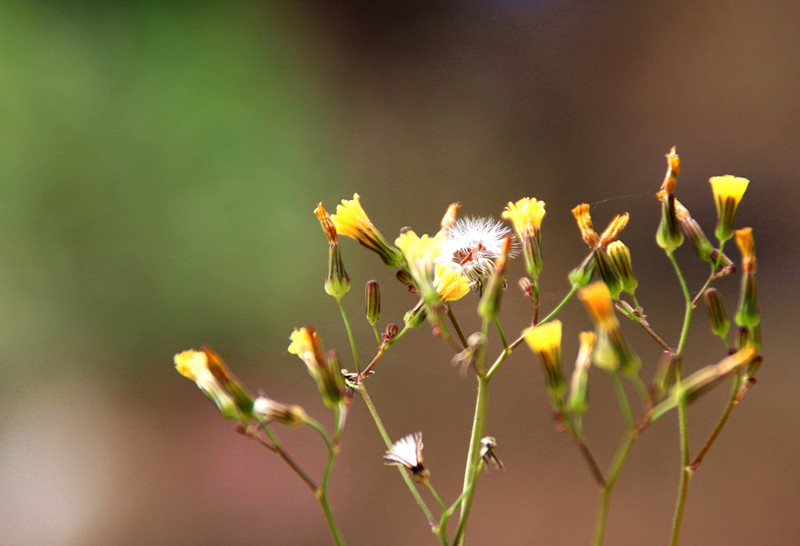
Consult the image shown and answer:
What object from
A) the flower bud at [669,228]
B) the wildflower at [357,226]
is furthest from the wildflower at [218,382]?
the flower bud at [669,228]

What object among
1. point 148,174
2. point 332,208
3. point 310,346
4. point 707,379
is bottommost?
point 707,379

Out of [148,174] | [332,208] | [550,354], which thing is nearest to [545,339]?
[550,354]

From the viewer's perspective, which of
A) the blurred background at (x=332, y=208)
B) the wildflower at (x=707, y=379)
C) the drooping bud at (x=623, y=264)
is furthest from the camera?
the blurred background at (x=332, y=208)

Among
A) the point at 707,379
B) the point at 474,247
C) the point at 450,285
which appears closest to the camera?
the point at 707,379

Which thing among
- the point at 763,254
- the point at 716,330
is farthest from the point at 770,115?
the point at 716,330

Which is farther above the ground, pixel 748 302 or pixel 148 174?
pixel 148 174

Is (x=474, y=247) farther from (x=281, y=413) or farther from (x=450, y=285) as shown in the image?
(x=281, y=413)

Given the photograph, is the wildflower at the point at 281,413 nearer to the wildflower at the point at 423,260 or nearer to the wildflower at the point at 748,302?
the wildflower at the point at 423,260

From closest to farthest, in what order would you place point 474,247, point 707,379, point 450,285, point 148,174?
point 707,379
point 450,285
point 474,247
point 148,174
